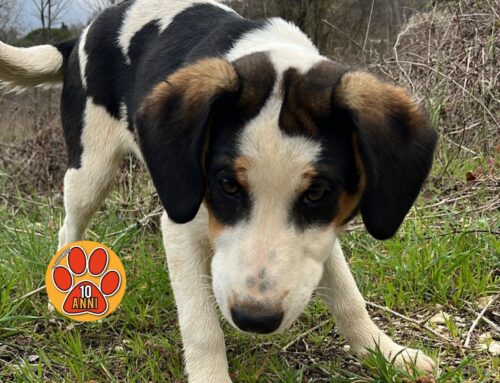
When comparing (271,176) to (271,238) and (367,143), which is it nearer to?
(271,238)

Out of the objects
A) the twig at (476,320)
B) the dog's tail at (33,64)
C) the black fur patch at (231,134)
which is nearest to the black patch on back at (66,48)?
the dog's tail at (33,64)

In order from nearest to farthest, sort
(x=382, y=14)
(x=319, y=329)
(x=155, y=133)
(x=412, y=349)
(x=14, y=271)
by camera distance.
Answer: (x=155, y=133)
(x=412, y=349)
(x=319, y=329)
(x=14, y=271)
(x=382, y=14)

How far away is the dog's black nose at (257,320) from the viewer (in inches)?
83.2

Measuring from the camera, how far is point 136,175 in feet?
19.8

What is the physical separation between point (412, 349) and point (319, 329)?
55 cm

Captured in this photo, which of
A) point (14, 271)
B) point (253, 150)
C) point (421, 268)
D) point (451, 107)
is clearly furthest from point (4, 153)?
point (253, 150)

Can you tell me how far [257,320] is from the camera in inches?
83.3

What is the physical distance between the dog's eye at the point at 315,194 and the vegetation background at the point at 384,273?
86 cm

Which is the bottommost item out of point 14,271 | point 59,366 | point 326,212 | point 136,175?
point 136,175

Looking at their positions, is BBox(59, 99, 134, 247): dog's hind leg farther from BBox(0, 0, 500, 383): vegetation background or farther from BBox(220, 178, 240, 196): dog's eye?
BBox(220, 178, 240, 196): dog's eye

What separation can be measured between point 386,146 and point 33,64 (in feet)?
9.28

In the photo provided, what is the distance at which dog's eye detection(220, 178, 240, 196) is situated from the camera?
235 cm

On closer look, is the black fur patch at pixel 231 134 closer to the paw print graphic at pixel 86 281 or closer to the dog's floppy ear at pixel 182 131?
the dog's floppy ear at pixel 182 131

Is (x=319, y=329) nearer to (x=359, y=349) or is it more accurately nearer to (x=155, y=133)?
(x=359, y=349)
